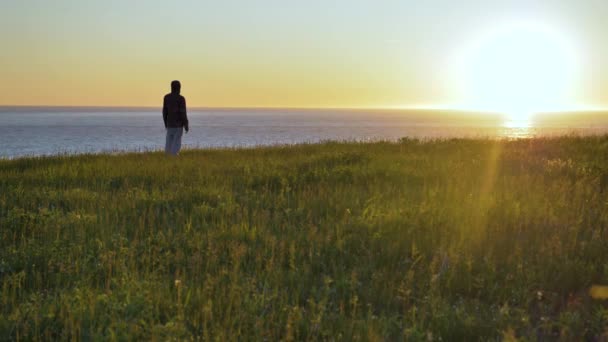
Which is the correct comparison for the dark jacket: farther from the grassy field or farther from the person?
the grassy field

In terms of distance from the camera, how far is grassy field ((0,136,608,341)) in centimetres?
418

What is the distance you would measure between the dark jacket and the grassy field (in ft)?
17.8

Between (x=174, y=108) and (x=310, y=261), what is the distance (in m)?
11.7

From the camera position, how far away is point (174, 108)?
15906 millimetres

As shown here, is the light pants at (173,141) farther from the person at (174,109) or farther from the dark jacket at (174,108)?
the dark jacket at (174,108)

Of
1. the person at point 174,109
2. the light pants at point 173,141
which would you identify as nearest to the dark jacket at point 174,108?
the person at point 174,109

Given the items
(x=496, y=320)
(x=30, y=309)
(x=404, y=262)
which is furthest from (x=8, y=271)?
(x=496, y=320)

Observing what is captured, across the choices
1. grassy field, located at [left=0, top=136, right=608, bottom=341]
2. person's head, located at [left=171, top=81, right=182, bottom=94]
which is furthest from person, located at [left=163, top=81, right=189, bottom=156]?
grassy field, located at [left=0, top=136, right=608, bottom=341]

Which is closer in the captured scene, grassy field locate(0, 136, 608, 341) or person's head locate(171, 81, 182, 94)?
grassy field locate(0, 136, 608, 341)

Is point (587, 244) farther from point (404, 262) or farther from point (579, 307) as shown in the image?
point (404, 262)

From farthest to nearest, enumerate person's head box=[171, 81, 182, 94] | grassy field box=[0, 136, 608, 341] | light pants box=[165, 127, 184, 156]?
light pants box=[165, 127, 184, 156] < person's head box=[171, 81, 182, 94] < grassy field box=[0, 136, 608, 341]

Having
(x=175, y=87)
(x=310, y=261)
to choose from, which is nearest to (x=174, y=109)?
(x=175, y=87)

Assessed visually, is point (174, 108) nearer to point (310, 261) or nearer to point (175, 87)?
point (175, 87)

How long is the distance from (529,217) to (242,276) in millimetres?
4847
